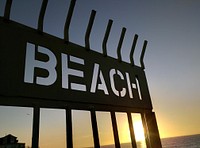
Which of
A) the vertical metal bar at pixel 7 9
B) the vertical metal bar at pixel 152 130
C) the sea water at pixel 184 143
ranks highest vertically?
the vertical metal bar at pixel 7 9

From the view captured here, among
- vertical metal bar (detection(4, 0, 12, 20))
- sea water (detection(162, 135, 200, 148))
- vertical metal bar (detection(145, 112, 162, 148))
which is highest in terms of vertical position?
vertical metal bar (detection(4, 0, 12, 20))

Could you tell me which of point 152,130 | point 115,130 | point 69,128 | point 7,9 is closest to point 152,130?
point 152,130

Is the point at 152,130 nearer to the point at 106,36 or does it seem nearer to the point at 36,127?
the point at 106,36

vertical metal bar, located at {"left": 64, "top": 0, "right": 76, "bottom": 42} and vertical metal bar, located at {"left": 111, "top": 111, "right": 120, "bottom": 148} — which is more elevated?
vertical metal bar, located at {"left": 64, "top": 0, "right": 76, "bottom": 42}

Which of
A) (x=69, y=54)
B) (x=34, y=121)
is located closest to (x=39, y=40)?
(x=69, y=54)

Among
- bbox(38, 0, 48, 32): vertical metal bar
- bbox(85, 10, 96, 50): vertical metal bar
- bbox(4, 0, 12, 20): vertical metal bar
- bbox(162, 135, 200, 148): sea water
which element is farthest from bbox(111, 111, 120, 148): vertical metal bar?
bbox(162, 135, 200, 148): sea water

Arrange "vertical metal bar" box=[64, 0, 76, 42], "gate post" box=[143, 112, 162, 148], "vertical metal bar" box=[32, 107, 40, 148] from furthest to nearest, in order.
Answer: "gate post" box=[143, 112, 162, 148] → "vertical metal bar" box=[64, 0, 76, 42] → "vertical metal bar" box=[32, 107, 40, 148]

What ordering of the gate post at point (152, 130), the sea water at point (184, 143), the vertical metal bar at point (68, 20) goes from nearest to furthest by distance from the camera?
the vertical metal bar at point (68, 20), the gate post at point (152, 130), the sea water at point (184, 143)

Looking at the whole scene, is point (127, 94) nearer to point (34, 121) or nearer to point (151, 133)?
point (151, 133)

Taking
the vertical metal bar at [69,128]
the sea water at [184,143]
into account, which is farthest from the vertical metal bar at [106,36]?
the sea water at [184,143]

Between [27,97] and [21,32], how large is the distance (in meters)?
0.75

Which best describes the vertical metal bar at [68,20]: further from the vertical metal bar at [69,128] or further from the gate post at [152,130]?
the gate post at [152,130]

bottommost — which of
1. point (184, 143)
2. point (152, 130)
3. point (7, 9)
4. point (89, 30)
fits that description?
point (184, 143)

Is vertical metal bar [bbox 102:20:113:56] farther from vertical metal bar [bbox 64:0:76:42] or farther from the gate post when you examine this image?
the gate post
